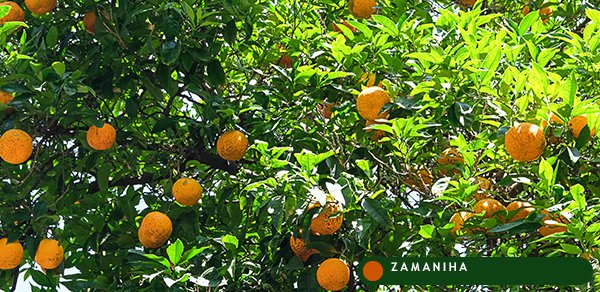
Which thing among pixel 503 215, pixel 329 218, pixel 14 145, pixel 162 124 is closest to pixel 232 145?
pixel 162 124

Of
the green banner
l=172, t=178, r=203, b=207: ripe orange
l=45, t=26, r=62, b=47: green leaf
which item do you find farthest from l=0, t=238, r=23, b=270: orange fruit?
the green banner

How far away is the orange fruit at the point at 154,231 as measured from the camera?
2.69 meters

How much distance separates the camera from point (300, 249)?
2.55m

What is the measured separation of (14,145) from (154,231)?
52 cm

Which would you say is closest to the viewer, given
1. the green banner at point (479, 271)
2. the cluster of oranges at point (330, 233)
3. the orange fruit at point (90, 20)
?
the green banner at point (479, 271)

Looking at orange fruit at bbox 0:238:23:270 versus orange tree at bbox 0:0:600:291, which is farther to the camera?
orange fruit at bbox 0:238:23:270

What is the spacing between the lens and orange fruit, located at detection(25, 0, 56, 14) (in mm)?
2910

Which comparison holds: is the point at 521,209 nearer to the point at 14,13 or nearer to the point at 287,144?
the point at 287,144

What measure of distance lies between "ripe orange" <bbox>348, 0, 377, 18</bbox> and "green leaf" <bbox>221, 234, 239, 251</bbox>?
1145 mm

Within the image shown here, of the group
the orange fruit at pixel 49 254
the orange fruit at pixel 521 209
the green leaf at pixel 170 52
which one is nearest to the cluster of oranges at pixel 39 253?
the orange fruit at pixel 49 254

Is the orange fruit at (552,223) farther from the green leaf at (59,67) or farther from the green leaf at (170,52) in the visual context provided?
the green leaf at (59,67)

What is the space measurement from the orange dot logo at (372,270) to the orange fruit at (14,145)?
3.77 feet

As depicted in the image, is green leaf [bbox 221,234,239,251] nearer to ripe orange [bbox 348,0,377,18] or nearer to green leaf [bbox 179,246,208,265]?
green leaf [bbox 179,246,208,265]

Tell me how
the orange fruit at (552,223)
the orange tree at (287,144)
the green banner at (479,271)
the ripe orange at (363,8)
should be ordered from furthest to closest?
the ripe orange at (363,8), the orange tree at (287,144), the green banner at (479,271), the orange fruit at (552,223)
